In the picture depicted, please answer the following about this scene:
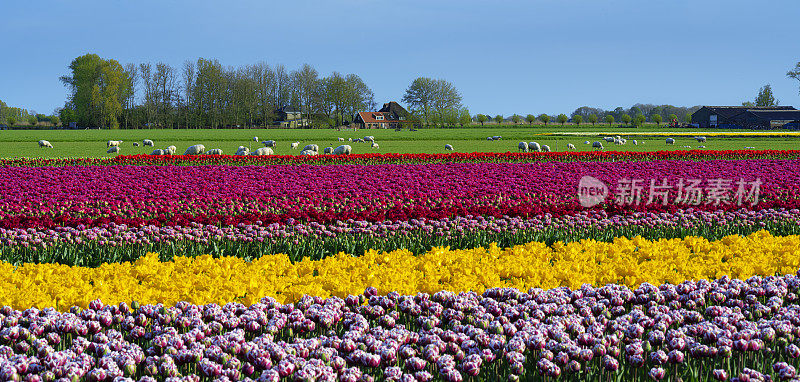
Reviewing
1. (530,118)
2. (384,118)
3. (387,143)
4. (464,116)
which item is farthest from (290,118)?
(387,143)

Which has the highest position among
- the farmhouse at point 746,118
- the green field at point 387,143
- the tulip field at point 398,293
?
the farmhouse at point 746,118

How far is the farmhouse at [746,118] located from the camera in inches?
4013

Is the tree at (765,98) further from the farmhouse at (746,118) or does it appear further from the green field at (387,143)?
the green field at (387,143)

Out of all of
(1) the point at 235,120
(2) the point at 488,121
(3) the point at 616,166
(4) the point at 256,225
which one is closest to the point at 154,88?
(1) the point at 235,120

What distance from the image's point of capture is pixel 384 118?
415ft

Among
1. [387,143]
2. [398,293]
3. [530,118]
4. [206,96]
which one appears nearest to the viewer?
[398,293]

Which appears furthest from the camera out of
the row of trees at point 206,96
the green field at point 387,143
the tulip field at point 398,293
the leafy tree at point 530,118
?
the leafy tree at point 530,118

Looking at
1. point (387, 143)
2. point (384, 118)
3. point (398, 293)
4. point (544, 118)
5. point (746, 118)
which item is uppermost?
point (384, 118)

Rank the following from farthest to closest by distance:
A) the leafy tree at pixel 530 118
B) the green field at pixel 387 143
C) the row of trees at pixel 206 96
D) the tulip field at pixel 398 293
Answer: the leafy tree at pixel 530 118, the row of trees at pixel 206 96, the green field at pixel 387 143, the tulip field at pixel 398 293

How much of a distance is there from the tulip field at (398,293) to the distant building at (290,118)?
102843 mm

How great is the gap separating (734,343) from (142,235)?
7165mm

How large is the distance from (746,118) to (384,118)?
66.2 metres

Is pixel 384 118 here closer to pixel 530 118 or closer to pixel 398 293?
pixel 530 118

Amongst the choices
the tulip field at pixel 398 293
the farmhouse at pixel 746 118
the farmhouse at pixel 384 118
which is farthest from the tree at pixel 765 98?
the tulip field at pixel 398 293
